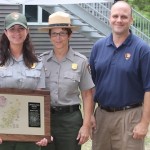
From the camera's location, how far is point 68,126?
15.4ft

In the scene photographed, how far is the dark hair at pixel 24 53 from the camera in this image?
4.38 meters

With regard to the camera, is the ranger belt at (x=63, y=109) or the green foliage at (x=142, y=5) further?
the green foliage at (x=142, y=5)

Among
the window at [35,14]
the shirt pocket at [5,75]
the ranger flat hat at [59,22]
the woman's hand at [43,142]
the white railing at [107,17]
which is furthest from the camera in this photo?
the window at [35,14]

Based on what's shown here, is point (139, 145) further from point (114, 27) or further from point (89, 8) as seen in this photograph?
point (89, 8)

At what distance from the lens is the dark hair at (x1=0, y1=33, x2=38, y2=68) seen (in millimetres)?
4383

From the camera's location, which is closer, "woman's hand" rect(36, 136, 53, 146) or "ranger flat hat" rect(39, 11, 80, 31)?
"woman's hand" rect(36, 136, 53, 146)

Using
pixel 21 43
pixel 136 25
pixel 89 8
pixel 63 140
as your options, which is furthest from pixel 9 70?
pixel 136 25

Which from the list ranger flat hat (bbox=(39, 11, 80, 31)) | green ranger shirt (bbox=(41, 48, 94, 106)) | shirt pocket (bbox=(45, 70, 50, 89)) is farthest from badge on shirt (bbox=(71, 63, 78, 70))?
ranger flat hat (bbox=(39, 11, 80, 31))

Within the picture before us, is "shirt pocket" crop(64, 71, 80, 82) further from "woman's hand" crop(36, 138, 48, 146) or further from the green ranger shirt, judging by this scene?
"woman's hand" crop(36, 138, 48, 146)

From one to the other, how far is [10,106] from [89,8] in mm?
11032

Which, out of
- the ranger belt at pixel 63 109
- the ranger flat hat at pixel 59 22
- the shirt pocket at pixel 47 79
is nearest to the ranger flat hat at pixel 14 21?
the ranger flat hat at pixel 59 22

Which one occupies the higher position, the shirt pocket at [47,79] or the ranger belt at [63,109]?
the shirt pocket at [47,79]

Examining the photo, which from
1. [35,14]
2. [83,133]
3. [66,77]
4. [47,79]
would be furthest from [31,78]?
[35,14]

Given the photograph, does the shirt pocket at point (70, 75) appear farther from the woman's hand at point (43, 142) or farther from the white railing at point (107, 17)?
the white railing at point (107, 17)
